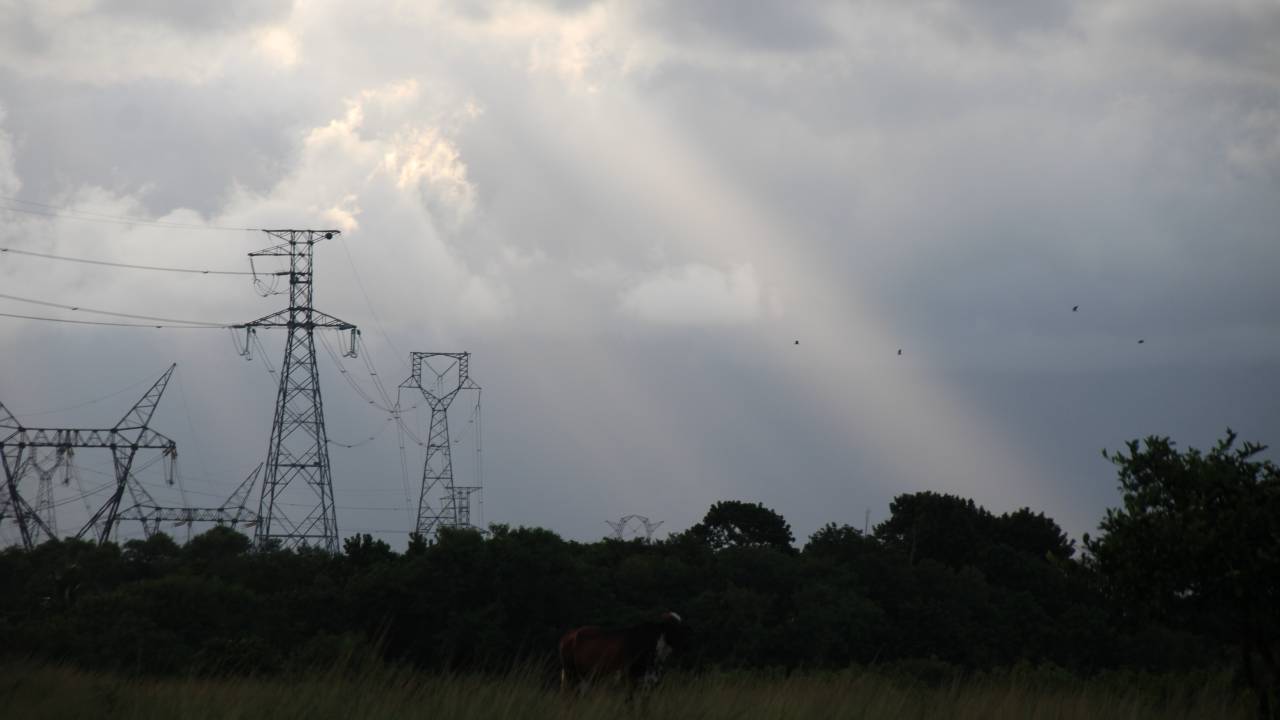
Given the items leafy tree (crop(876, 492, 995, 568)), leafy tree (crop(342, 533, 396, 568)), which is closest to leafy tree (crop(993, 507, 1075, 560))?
leafy tree (crop(876, 492, 995, 568))

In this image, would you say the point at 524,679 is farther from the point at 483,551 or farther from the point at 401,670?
the point at 483,551

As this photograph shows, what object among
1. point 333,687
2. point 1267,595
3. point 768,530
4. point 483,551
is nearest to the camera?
point 333,687

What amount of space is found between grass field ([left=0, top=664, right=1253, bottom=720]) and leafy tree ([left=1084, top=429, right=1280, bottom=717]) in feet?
7.23

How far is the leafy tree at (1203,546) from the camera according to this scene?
585 inches

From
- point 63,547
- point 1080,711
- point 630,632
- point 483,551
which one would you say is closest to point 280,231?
point 63,547

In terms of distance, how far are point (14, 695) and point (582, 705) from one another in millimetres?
7777

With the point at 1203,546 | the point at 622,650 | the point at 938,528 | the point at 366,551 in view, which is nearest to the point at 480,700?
the point at 622,650

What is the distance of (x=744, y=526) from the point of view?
12519 cm

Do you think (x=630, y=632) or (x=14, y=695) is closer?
(x=14, y=695)

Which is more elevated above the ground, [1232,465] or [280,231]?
[280,231]

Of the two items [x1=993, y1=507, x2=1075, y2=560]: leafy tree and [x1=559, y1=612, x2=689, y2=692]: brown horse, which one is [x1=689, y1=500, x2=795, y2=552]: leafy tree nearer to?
[x1=993, y1=507, x2=1075, y2=560]: leafy tree

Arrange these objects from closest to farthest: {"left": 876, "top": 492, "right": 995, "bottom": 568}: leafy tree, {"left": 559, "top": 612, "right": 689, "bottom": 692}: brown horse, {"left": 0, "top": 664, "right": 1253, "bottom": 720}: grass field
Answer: {"left": 0, "top": 664, "right": 1253, "bottom": 720}: grass field, {"left": 559, "top": 612, "right": 689, "bottom": 692}: brown horse, {"left": 876, "top": 492, "right": 995, "bottom": 568}: leafy tree

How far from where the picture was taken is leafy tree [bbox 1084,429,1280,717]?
48.7ft

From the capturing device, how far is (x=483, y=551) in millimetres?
46562
